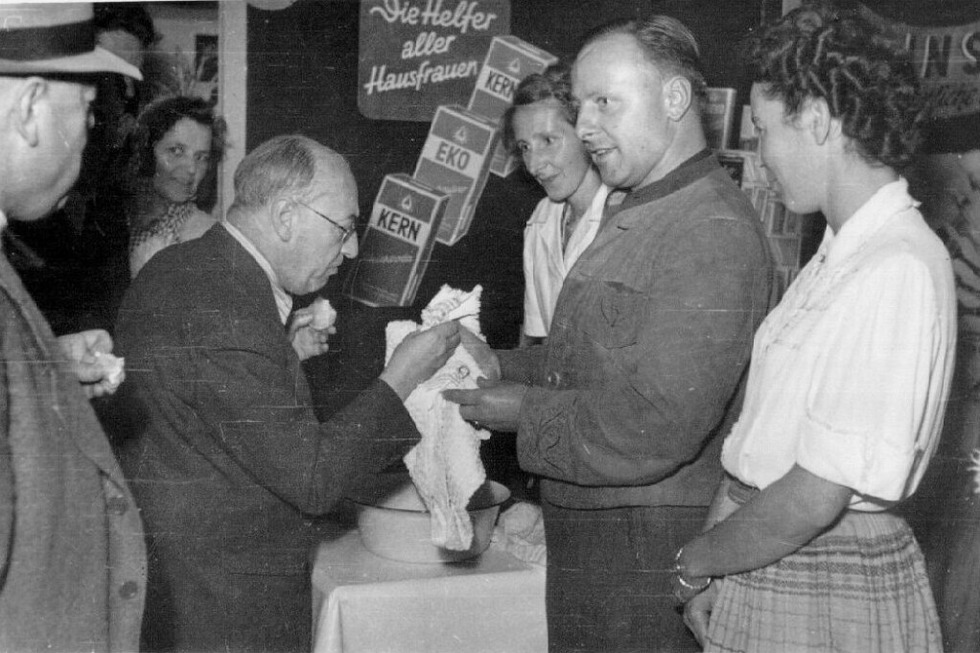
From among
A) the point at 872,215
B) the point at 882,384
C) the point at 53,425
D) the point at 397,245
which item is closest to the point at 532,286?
the point at 397,245

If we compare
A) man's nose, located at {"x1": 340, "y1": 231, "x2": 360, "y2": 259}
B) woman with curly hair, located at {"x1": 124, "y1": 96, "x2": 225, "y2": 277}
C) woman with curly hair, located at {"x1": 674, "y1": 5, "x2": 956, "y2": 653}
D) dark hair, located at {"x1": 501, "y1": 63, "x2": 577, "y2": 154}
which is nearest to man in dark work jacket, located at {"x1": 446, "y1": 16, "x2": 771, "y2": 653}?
woman with curly hair, located at {"x1": 674, "y1": 5, "x2": 956, "y2": 653}

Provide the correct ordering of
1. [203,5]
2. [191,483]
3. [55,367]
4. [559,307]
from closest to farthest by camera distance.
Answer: [55,367] → [191,483] → [559,307] → [203,5]

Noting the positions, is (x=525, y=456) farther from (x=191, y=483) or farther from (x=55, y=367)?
(x=55, y=367)

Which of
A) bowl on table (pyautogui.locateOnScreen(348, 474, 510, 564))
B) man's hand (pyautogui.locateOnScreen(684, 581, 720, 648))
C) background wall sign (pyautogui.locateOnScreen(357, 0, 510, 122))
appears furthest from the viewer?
background wall sign (pyautogui.locateOnScreen(357, 0, 510, 122))

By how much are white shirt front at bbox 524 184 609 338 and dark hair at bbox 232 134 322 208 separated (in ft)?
3.10

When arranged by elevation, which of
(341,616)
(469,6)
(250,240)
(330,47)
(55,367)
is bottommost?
(341,616)

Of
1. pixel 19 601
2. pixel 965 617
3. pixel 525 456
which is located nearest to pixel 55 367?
pixel 19 601

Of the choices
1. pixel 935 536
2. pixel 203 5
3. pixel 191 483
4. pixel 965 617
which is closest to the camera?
pixel 191 483

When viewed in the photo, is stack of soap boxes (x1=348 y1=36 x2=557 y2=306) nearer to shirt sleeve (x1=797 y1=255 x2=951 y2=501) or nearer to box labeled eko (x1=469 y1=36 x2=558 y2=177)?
box labeled eko (x1=469 y1=36 x2=558 y2=177)

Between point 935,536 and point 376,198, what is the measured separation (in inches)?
71.8

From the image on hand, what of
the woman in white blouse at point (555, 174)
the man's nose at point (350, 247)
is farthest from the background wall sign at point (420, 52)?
the man's nose at point (350, 247)

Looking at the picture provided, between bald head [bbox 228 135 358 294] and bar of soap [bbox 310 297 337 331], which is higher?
bald head [bbox 228 135 358 294]

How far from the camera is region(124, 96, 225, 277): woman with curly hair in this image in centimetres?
224

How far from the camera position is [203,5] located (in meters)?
2.55
